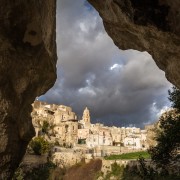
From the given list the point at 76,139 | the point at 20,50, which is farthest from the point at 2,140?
the point at 76,139

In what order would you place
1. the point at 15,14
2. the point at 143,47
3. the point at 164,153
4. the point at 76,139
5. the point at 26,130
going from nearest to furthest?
the point at 15,14 → the point at 26,130 → the point at 143,47 → the point at 164,153 → the point at 76,139

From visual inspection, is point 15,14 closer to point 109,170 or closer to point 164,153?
point 164,153

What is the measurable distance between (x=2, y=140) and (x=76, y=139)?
87.8 meters

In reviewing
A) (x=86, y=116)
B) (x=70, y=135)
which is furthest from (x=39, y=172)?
(x=86, y=116)

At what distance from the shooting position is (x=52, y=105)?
388 ft

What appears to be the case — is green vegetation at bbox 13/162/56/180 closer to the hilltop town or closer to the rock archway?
the hilltop town

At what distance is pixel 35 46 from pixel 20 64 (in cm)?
67

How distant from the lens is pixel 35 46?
983cm

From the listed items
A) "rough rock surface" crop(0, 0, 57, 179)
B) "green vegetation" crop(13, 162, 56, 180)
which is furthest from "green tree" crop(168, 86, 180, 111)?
"green vegetation" crop(13, 162, 56, 180)

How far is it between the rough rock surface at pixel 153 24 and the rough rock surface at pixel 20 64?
2172 mm

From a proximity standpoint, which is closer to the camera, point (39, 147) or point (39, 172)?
point (39, 172)

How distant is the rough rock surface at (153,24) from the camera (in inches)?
424

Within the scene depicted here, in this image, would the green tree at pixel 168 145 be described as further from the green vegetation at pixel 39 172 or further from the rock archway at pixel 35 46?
the green vegetation at pixel 39 172

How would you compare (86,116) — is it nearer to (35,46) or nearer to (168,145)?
(168,145)
